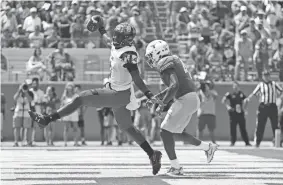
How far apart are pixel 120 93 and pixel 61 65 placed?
42.0 ft

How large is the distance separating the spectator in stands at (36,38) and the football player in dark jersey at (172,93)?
12.8 metres

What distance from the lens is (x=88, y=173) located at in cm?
1001

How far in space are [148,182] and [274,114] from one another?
37.4 ft

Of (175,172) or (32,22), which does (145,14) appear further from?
(175,172)

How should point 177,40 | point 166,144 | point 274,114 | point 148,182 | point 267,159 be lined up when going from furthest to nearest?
point 177,40
point 274,114
point 267,159
point 166,144
point 148,182

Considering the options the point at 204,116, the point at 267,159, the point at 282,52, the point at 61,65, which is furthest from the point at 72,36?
the point at 267,159

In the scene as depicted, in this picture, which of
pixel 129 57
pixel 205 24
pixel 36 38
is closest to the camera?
pixel 129 57

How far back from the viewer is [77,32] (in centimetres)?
2298

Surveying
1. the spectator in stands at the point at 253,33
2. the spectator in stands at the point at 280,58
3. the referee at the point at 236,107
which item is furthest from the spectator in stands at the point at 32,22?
the spectator in stands at the point at 280,58

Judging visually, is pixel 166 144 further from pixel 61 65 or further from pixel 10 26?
pixel 10 26

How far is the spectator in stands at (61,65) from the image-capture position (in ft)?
72.0

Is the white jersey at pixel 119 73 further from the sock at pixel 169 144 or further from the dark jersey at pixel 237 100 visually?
the dark jersey at pixel 237 100

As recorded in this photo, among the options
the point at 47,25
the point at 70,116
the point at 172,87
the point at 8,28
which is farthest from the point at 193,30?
the point at 172,87

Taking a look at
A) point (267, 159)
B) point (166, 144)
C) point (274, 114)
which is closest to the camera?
point (166, 144)
